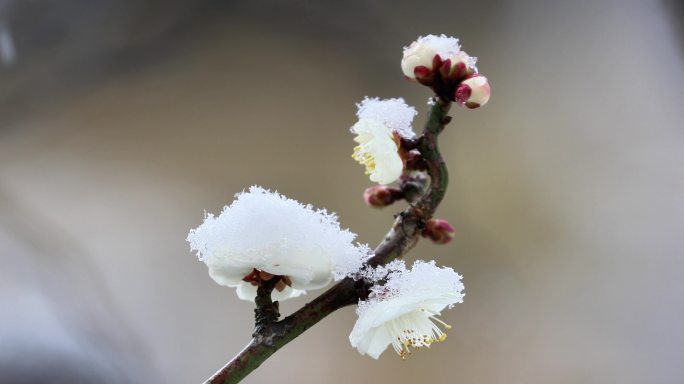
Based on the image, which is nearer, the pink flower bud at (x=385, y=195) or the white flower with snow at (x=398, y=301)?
the white flower with snow at (x=398, y=301)

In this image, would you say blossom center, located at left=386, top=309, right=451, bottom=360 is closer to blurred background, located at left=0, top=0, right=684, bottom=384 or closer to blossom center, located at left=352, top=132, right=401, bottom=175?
blossom center, located at left=352, top=132, right=401, bottom=175

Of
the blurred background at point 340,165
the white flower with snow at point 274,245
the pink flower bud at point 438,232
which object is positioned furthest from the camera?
the blurred background at point 340,165

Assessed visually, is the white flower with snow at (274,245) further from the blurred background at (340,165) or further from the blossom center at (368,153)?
the blurred background at (340,165)

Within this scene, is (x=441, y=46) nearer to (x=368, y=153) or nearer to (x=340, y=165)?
(x=368, y=153)

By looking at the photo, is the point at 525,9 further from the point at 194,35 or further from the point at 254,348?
the point at 254,348

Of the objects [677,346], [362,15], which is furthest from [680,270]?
[362,15]

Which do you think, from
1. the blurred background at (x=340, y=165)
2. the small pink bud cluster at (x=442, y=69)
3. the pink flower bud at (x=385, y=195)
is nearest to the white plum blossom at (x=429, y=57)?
the small pink bud cluster at (x=442, y=69)
